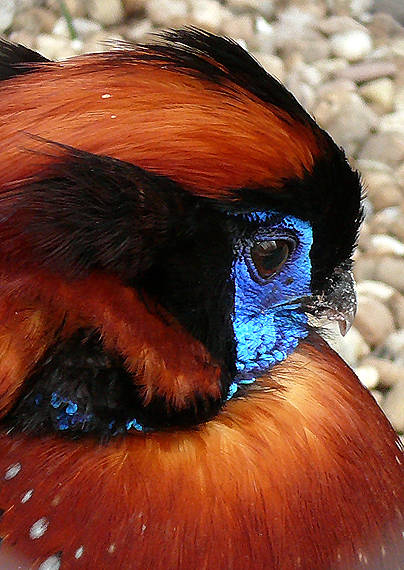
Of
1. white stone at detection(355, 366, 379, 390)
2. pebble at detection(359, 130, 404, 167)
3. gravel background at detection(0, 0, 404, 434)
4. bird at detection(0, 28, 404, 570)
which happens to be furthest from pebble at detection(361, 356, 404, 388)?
bird at detection(0, 28, 404, 570)

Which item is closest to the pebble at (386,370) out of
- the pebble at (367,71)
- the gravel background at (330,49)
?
A: the gravel background at (330,49)

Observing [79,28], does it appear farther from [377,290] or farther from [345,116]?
[377,290]

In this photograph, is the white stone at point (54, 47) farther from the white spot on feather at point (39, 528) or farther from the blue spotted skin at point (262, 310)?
the white spot on feather at point (39, 528)

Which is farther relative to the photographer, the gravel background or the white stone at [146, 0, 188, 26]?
the white stone at [146, 0, 188, 26]

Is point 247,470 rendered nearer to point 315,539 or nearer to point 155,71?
point 315,539

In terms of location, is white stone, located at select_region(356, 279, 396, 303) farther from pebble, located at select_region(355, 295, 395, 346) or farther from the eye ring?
the eye ring

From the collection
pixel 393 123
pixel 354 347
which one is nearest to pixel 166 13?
pixel 393 123
